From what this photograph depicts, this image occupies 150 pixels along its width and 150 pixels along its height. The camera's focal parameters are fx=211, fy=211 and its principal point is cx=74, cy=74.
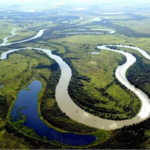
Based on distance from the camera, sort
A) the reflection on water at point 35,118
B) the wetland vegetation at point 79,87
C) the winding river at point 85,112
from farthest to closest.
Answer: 1. the winding river at point 85,112
2. the wetland vegetation at point 79,87
3. the reflection on water at point 35,118

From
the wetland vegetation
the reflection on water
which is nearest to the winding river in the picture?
the wetland vegetation

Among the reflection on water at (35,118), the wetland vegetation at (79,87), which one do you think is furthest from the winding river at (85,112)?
the reflection on water at (35,118)

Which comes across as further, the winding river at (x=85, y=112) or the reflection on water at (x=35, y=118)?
the winding river at (x=85, y=112)

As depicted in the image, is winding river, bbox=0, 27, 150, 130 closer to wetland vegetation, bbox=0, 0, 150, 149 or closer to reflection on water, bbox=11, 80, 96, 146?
wetland vegetation, bbox=0, 0, 150, 149

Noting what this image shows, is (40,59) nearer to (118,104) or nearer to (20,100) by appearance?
(20,100)

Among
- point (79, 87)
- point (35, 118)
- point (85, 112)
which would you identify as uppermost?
point (79, 87)

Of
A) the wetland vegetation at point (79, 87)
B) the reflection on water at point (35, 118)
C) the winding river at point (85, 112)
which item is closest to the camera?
the reflection on water at point (35, 118)

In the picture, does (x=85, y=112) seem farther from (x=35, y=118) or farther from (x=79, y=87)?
(x=79, y=87)

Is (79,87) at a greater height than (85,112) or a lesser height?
greater

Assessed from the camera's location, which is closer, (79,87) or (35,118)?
(35,118)

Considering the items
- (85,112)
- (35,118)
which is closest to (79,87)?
(85,112)

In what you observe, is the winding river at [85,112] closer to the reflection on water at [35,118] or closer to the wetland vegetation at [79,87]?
the wetland vegetation at [79,87]
